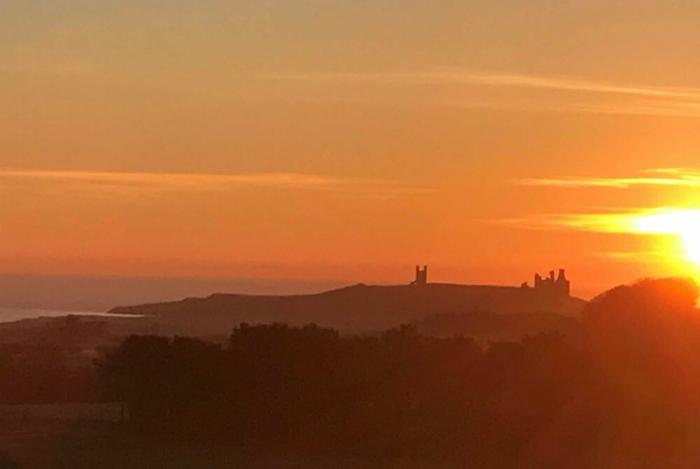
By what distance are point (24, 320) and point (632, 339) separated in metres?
60.2

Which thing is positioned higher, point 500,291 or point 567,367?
point 500,291

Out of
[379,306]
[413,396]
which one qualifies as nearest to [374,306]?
[379,306]

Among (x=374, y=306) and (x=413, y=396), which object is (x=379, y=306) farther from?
(x=413, y=396)

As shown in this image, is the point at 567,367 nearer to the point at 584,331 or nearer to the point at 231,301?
the point at 584,331

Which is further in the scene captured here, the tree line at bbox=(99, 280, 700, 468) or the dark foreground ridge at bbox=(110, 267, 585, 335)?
the dark foreground ridge at bbox=(110, 267, 585, 335)

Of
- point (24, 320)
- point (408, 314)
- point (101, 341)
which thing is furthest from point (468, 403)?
point (408, 314)

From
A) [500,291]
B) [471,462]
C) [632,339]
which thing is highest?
[500,291]

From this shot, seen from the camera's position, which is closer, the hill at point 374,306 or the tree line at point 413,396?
the tree line at point 413,396

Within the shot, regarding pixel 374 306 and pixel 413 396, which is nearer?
pixel 413 396

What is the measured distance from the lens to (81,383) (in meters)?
57.2

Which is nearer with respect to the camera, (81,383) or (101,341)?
(81,383)

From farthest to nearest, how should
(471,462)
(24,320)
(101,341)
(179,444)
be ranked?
(24,320), (101,341), (179,444), (471,462)

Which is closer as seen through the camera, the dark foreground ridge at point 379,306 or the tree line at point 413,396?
the tree line at point 413,396

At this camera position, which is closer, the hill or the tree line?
the tree line
